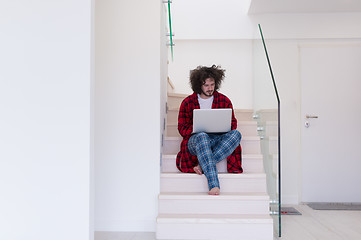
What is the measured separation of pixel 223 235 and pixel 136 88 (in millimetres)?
1283

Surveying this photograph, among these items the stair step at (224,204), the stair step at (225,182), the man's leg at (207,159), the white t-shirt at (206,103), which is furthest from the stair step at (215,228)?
the white t-shirt at (206,103)

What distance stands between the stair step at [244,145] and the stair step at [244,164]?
0.75ft

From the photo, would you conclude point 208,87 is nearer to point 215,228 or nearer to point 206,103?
point 206,103

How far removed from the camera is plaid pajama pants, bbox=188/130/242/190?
116 inches

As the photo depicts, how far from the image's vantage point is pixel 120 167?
3070 millimetres

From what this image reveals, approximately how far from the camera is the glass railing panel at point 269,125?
292 centimetres

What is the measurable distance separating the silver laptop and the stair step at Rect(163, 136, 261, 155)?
45 centimetres

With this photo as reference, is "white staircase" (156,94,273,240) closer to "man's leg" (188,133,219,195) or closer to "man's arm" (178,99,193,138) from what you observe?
"man's leg" (188,133,219,195)


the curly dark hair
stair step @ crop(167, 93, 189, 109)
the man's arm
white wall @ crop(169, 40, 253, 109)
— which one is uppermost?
white wall @ crop(169, 40, 253, 109)

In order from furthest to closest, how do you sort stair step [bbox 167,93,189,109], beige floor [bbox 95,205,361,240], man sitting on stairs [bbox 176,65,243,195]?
stair step [bbox 167,93,189,109]
man sitting on stairs [bbox 176,65,243,195]
beige floor [bbox 95,205,361,240]

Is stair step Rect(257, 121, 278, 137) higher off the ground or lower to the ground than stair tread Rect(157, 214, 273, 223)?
higher
